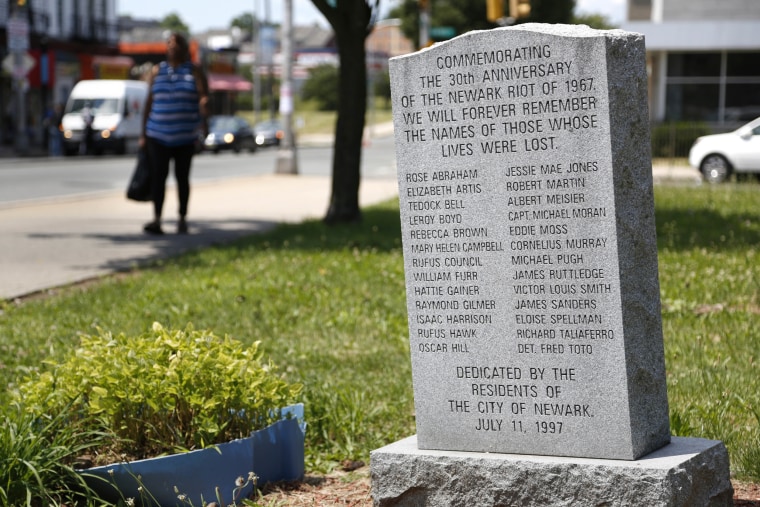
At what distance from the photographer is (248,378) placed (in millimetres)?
4340

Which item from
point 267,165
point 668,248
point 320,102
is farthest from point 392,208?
point 320,102

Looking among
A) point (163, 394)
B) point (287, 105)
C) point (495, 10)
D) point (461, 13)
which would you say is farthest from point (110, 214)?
point (461, 13)

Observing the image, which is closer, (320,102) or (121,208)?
(121,208)

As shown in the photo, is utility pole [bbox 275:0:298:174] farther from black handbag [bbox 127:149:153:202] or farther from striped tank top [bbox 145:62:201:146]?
striped tank top [bbox 145:62:201:146]

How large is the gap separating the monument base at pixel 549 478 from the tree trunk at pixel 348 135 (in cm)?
949

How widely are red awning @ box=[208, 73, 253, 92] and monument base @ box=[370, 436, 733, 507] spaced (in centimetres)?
7576

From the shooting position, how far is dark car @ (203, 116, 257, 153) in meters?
48.1

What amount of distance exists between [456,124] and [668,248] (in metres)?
6.62

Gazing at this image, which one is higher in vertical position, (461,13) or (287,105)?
(461,13)

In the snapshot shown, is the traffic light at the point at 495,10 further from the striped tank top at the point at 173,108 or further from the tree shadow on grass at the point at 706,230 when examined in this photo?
the striped tank top at the point at 173,108

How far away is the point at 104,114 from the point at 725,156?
26.1 meters

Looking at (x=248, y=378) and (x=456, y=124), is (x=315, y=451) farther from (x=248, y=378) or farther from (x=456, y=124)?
(x=456, y=124)

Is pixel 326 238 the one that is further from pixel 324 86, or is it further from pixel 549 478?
pixel 324 86

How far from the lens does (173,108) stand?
1191 centimetres
